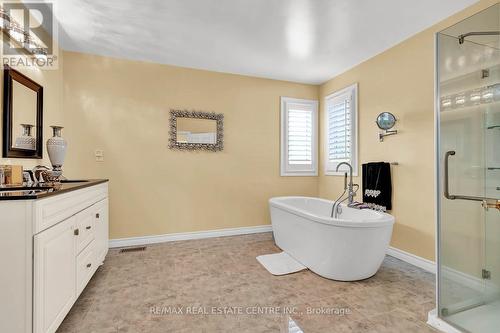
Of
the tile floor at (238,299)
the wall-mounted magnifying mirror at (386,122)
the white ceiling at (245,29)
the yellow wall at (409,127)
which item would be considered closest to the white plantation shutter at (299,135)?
the white ceiling at (245,29)

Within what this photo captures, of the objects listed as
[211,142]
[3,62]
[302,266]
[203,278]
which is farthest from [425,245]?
[3,62]

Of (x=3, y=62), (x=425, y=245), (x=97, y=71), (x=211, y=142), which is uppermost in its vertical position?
(x=97, y=71)

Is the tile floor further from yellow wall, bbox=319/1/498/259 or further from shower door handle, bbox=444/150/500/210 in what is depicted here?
shower door handle, bbox=444/150/500/210

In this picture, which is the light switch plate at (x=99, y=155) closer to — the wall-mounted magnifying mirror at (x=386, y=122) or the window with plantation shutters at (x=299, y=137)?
the window with plantation shutters at (x=299, y=137)

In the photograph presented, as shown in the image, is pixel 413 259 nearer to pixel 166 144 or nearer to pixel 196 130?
pixel 196 130

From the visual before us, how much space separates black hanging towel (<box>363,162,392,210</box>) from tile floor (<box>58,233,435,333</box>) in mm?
661

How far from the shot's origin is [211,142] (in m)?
3.56

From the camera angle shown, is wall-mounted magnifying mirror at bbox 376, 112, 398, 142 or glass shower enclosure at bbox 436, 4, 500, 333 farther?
wall-mounted magnifying mirror at bbox 376, 112, 398, 142

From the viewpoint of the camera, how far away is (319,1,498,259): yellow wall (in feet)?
8.07

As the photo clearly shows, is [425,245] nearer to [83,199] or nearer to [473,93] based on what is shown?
[473,93]

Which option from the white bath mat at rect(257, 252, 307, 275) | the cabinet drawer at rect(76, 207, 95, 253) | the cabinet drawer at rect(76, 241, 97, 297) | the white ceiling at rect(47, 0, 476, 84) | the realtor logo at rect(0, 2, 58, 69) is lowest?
the white bath mat at rect(257, 252, 307, 275)

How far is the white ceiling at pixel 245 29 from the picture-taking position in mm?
2129

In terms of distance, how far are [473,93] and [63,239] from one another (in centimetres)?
317

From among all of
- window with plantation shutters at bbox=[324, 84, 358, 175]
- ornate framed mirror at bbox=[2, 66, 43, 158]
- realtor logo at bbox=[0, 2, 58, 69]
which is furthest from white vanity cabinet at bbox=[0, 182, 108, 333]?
window with plantation shutters at bbox=[324, 84, 358, 175]
